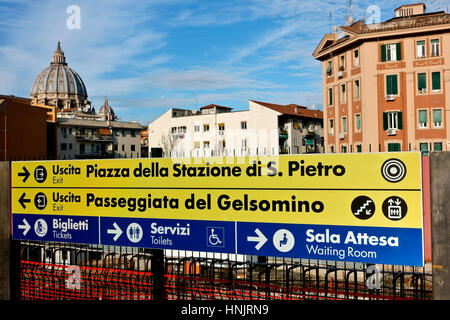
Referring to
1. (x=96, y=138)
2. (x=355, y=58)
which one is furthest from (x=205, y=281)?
(x=96, y=138)

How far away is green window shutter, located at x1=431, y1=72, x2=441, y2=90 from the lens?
97.3 feet

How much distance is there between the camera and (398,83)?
30719mm

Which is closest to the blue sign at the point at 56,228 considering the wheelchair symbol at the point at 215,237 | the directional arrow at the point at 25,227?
the directional arrow at the point at 25,227

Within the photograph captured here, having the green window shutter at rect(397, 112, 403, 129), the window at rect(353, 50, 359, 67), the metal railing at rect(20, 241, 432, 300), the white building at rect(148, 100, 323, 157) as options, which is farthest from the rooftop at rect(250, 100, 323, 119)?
the metal railing at rect(20, 241, 432, 300)

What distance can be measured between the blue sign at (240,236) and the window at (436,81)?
29120mm

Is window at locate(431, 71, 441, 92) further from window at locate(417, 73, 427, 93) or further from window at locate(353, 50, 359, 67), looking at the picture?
window at locate(353, 50, 359, 67)

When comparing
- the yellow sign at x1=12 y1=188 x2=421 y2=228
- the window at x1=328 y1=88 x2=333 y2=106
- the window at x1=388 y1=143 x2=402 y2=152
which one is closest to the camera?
the yellow sign at x1=12 y1=188 x2=421 y2=228

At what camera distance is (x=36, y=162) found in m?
6.18

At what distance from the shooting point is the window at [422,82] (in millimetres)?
30047

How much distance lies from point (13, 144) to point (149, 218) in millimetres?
48643

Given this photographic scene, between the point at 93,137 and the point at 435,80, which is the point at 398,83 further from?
the point at 93,137

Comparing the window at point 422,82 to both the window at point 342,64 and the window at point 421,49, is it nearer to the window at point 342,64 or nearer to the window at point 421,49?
the window at point 421,49

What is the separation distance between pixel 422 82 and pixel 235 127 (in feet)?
104
